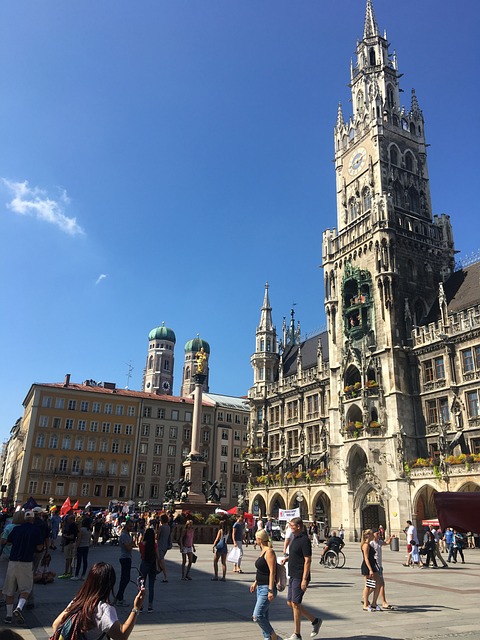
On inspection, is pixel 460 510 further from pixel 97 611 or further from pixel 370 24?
pixel 370 24

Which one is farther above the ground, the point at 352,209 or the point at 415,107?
the point at 415,107

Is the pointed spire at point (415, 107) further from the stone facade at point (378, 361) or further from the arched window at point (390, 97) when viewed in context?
the arched window at point (390, 97)

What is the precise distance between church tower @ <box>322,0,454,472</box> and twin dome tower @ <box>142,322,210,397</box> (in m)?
105

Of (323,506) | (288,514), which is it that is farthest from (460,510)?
(323,506)

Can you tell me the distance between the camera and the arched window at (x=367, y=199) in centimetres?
5262

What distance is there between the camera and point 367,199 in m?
53.2

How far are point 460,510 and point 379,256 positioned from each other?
37077 mm

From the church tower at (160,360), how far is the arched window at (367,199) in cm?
11438

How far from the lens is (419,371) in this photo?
1713 inches

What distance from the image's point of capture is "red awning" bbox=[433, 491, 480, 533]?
11.8 m

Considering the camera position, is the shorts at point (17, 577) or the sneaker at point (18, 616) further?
the shorts at point (17, 577)

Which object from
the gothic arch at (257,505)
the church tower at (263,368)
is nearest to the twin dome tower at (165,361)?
the church tower at (263,368)

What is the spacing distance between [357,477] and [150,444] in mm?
36447

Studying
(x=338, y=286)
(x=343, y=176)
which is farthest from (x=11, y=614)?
(x=343, y=176)
